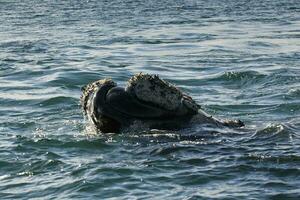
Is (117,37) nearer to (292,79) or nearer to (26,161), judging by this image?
(292,79)

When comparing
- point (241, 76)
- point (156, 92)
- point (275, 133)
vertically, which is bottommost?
point (241, 76)

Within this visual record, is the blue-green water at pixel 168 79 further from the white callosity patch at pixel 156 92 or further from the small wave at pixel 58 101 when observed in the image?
the white callosity patch at pixel 156 92

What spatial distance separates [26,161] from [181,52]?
11928 mm

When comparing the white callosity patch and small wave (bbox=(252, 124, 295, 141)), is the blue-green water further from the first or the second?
the white callosity patch

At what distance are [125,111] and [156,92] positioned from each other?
45 centimetres

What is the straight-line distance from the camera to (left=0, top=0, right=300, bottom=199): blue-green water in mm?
7973

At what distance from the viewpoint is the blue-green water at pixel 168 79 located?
26.2 ft

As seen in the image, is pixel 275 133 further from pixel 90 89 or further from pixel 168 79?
pixel 168 79

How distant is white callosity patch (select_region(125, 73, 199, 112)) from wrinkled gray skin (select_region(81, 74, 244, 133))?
24mm

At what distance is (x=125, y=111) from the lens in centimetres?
941

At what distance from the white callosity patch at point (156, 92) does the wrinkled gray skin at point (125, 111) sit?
2 cm

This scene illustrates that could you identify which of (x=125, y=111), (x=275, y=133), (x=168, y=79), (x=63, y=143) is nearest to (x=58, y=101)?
(x=168, y=79)

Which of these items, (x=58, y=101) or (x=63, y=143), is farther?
(x=58, y=101)

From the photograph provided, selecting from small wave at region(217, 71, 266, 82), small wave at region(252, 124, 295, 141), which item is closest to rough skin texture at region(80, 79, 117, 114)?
small wave at region(252, 124, 295, 141)
